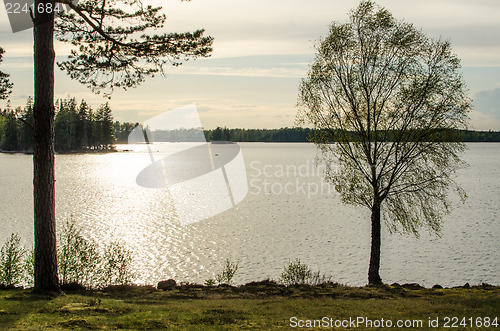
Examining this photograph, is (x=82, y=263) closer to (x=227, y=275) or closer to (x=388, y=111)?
(x=227, y=275)

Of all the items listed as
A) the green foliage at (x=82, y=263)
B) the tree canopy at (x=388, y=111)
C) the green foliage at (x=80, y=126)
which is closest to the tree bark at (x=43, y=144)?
the green foliage at (x=82, y=263)

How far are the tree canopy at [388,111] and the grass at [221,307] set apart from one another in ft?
19.8

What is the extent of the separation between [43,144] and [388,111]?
16.3 metres

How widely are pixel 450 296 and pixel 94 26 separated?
49.8 feet

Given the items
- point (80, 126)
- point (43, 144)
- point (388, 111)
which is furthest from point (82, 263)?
point (80, 126)

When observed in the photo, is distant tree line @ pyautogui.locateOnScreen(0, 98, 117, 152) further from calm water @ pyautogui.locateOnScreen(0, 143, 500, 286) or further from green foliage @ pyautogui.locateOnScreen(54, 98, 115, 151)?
calm water @ pyautogui.locateOnScreen(0, 143, 500, 286)

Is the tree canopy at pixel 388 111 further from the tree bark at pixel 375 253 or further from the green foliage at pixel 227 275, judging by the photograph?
the green foliage at pixel 227 275

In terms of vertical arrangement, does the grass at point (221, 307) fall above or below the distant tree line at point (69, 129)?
below

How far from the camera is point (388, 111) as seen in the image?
21.9 m

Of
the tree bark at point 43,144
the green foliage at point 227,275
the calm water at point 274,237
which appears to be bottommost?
the calm water at point 274,237

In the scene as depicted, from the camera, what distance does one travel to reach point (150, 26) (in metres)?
14.3

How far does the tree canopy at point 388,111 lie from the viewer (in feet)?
68.6

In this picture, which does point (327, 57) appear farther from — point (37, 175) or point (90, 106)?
point (90, 106)

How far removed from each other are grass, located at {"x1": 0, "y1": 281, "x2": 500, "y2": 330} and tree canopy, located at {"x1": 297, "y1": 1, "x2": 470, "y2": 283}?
6.04 meters
